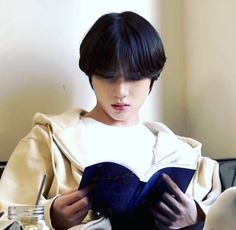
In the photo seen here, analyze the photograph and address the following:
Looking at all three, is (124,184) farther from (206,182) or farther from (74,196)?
(206,182)

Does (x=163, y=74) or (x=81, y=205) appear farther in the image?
(x=163, y=74)

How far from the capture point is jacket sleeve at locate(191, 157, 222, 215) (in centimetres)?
124

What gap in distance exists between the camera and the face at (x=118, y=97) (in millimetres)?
1169

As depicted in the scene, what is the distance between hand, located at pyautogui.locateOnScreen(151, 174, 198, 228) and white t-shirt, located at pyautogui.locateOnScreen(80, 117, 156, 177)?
158 millimetres

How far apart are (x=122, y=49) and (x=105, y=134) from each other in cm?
20

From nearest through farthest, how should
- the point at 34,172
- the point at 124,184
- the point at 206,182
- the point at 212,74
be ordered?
the point at 124,184 < the point at 34,172 < the point at 206,182 < the point at 212,74

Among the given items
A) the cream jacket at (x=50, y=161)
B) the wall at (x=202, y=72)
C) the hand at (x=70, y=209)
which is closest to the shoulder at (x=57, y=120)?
the cream jacket at (x=50, y=161)

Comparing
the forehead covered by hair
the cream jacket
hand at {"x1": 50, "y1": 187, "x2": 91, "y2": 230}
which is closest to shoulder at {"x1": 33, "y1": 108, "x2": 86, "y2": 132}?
the cream jacket

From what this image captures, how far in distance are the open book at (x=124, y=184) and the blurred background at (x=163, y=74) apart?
46 centimetres

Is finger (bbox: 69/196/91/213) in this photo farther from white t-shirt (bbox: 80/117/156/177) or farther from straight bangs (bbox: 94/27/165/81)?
straight bangs (bbox: 94/27/165/81)

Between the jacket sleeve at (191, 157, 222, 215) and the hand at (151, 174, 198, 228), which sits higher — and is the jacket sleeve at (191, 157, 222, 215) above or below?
below

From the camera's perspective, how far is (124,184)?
3.06 ft

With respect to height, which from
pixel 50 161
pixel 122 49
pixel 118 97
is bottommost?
pixel 50 161

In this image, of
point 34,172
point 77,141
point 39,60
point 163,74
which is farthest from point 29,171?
point 163,74
